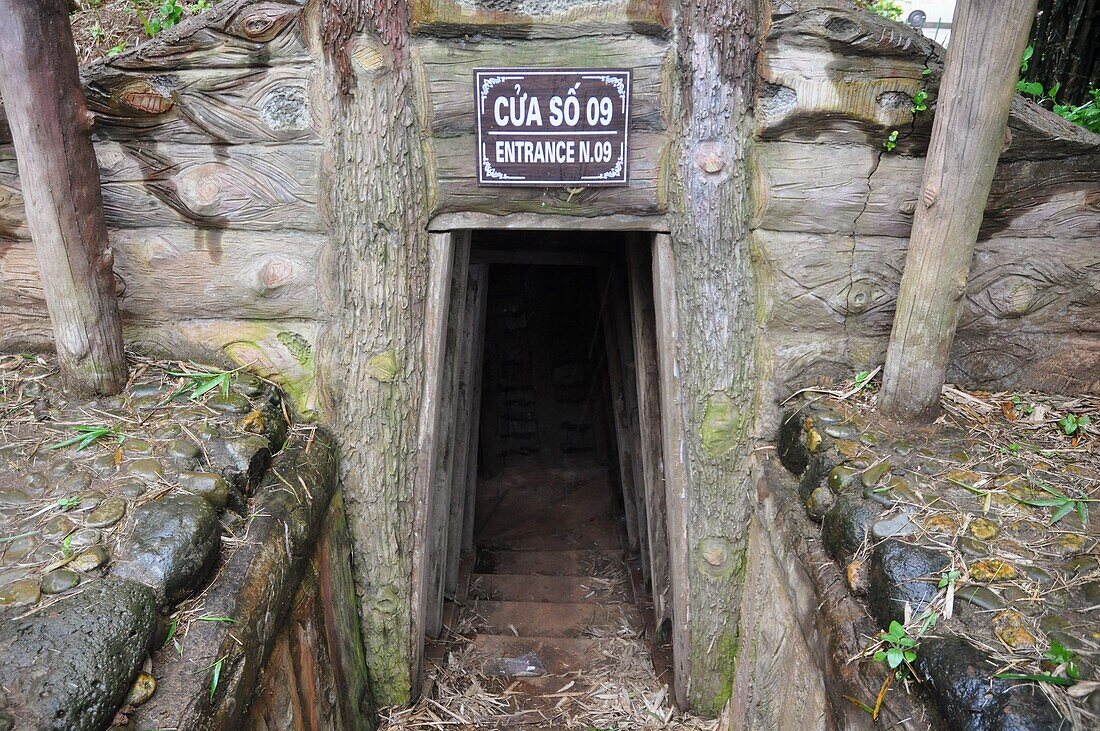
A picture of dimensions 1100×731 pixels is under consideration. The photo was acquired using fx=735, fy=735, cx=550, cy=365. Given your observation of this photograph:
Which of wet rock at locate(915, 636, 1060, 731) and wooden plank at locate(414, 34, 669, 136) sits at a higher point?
wooden plank at locate(414, 34, 669, 136)

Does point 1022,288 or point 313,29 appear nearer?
point 313,29

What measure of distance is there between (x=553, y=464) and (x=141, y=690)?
4697mm

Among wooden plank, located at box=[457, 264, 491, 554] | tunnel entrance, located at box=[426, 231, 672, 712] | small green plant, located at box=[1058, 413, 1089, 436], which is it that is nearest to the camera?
small green plant, located at box=[1058, 413, 1089, 436]

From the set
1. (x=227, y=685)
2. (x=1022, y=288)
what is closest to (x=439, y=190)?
(x=227, y=685)

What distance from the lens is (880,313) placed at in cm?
279

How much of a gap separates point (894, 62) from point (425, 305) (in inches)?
73.7

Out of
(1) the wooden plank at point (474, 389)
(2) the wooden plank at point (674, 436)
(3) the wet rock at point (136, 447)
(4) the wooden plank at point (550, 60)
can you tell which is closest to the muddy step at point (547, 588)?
(1) the wooden plank at point (474, 389)

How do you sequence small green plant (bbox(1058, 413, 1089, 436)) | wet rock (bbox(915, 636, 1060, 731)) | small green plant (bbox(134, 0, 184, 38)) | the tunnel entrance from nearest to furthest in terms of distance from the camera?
wet rock (bbox(915, 636, 1060, 731))
small green plant (bbox(1058, 413, 1089, 436))
small green plant (bbox(134, 0, 184, 38))
the tunnel entrance

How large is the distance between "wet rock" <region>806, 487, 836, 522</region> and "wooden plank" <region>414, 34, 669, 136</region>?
137cm

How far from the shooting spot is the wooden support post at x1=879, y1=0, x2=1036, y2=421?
2127 mm

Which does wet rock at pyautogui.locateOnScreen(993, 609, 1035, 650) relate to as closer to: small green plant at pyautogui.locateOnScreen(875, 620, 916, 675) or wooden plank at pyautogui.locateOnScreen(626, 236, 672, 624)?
small green plant at pyautogui.locateOnScreen(875, 620, 916, 675)

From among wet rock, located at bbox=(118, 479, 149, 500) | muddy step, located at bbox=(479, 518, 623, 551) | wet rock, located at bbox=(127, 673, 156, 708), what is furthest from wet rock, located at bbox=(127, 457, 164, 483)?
muddy step, located at bbox=(479, 518, 623, 551)

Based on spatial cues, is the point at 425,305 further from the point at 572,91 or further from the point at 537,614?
the point at 537,614

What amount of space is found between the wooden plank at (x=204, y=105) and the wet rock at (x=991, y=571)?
2.47m
